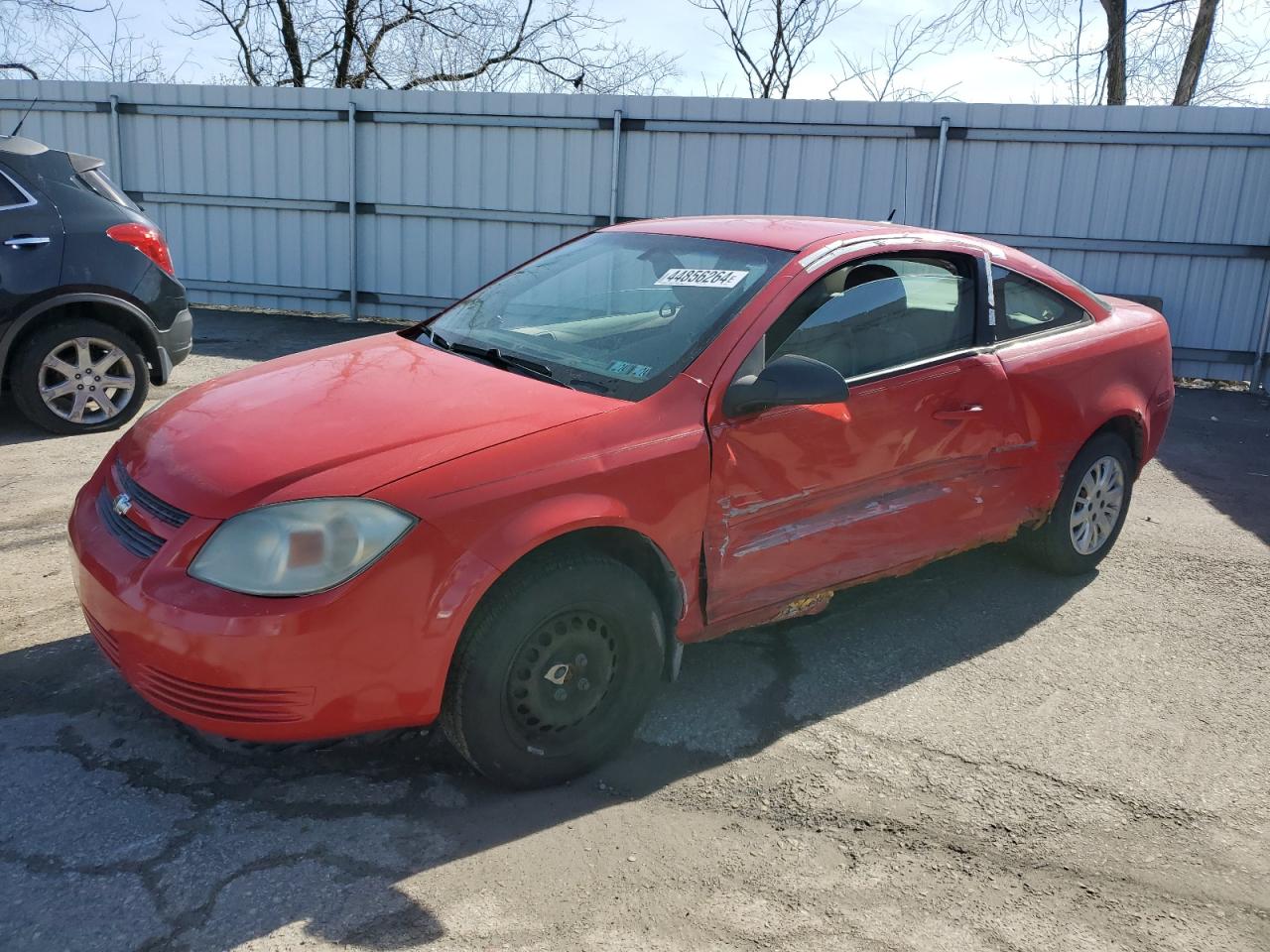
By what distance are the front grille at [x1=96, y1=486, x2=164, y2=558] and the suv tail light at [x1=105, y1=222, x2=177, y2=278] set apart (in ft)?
12.8

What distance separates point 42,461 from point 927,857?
5201 mm

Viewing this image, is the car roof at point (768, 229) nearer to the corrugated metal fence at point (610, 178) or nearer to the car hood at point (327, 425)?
the car hood at point (327, 425)

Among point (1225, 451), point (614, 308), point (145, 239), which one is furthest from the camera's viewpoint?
point (1225, 451)

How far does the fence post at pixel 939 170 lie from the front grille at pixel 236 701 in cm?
921

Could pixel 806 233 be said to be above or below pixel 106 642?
above

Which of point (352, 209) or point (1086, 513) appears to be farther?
point (352, 209)

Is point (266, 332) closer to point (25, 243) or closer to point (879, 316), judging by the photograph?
point (25, 243)

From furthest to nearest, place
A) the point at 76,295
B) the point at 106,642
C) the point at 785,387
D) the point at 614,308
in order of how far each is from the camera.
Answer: the point at 76,295 → the point at 614,308 → the point at 785,387 → the point at 106,642

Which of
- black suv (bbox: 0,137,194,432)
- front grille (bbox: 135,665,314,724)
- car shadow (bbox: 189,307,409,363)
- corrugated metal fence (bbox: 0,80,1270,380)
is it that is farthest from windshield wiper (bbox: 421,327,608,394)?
corrugated metal fence (bbox: 0,80,1270,380)

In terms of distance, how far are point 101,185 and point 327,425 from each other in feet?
15.2

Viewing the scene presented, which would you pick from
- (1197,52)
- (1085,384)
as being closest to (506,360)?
(1085,384)

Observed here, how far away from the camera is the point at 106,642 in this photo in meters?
2.85

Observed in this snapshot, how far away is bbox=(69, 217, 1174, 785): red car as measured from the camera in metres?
2.61

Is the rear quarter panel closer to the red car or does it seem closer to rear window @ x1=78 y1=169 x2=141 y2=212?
the red car
